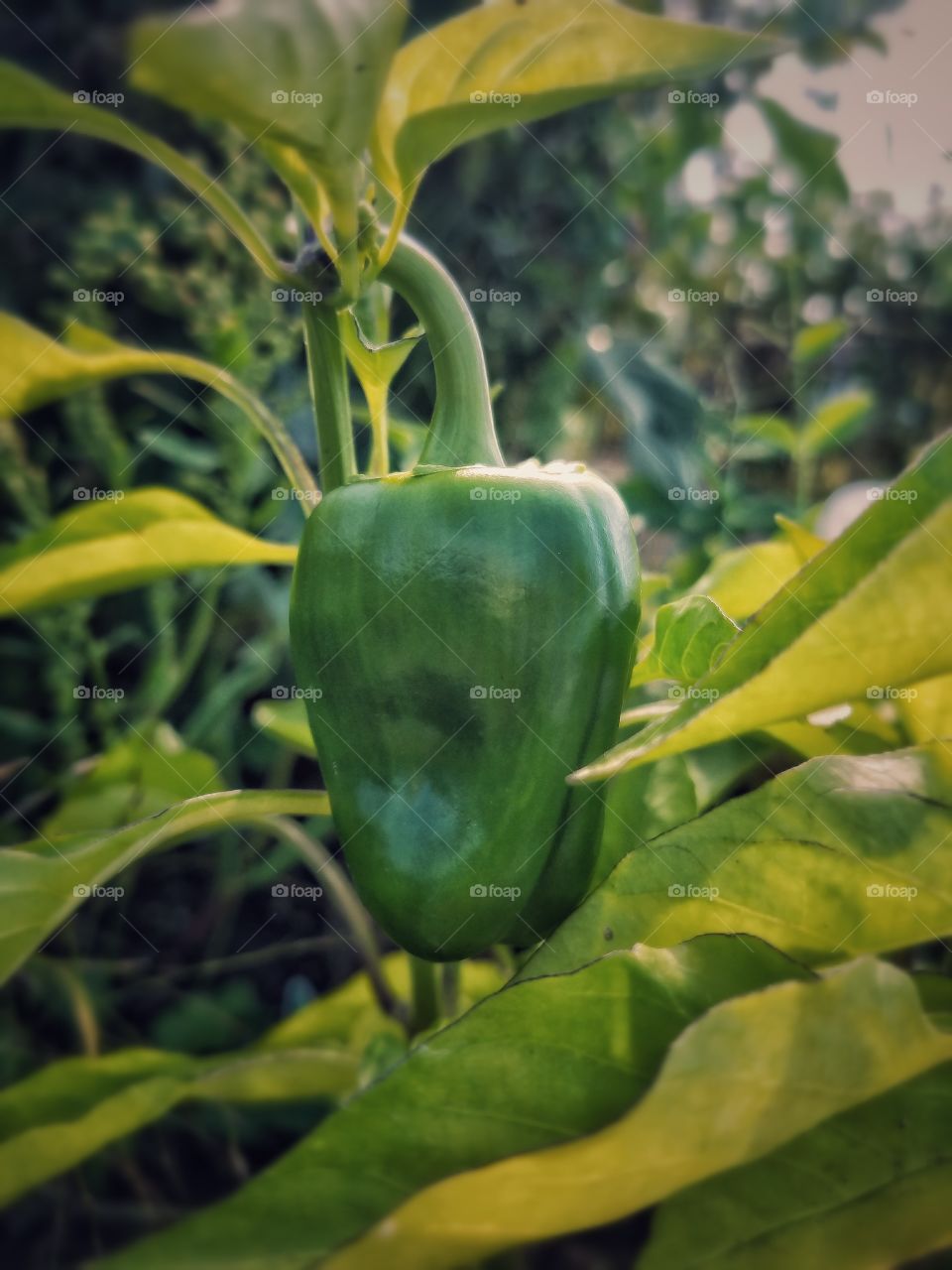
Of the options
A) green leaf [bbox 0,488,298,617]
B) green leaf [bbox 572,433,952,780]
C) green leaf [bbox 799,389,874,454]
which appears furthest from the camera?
green leaf [bbox 799,389,874,454]

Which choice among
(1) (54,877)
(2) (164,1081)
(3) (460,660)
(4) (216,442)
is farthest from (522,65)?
(4) (216,442)

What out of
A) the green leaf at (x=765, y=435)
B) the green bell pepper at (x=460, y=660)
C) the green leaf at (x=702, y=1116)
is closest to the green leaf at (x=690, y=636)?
the green bell pepper at (x=460, y=660)

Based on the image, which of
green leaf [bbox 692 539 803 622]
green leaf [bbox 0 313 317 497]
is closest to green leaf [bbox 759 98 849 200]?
green leaf [bbox 692 539 803 622]

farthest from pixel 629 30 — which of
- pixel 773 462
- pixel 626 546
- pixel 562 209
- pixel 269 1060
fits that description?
pixel 773 462

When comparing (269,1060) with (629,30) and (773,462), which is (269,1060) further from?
(773,462)

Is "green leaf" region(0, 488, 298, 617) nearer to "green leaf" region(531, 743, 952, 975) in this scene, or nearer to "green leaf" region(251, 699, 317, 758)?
"green leaf" region(251, 699, 317, 758)

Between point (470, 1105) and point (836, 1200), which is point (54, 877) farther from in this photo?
point (836, 1200)
